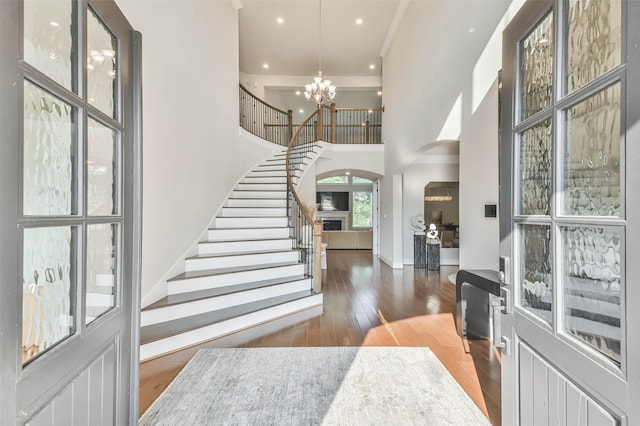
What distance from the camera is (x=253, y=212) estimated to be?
5.32 meters

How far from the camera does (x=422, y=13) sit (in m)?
5.50

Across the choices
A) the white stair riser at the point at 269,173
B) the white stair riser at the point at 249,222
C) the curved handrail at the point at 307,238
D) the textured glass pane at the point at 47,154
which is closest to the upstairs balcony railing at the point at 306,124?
the white stair riser at the point at 269,173

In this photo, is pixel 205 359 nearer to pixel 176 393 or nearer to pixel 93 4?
pixel 176 393

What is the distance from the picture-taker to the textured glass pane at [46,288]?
82 centimetres

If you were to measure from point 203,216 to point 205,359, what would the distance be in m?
2.43

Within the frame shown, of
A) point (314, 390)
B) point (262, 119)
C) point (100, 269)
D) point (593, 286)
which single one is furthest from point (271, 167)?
point (593, 286)

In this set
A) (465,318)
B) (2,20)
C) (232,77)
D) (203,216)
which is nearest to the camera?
(2,20)

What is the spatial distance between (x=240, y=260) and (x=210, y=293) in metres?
0.77

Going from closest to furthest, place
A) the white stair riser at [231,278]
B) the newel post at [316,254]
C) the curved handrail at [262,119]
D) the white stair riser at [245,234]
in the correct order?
the white stair riser at [231,278]
the newel post at [316,254]
the white stair riser at [245,234]
the curved handrail at [262,119]

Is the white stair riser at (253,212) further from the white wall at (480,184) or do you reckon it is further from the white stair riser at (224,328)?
the white wall at (480,184)

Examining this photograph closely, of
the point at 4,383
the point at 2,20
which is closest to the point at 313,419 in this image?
the point at 4,383

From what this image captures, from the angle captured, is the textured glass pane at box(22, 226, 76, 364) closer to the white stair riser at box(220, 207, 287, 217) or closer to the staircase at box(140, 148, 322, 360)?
the staircase at box(140, 148, 322, 360)

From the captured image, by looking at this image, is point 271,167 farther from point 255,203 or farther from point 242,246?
point 242,246

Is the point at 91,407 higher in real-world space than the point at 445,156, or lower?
lower
